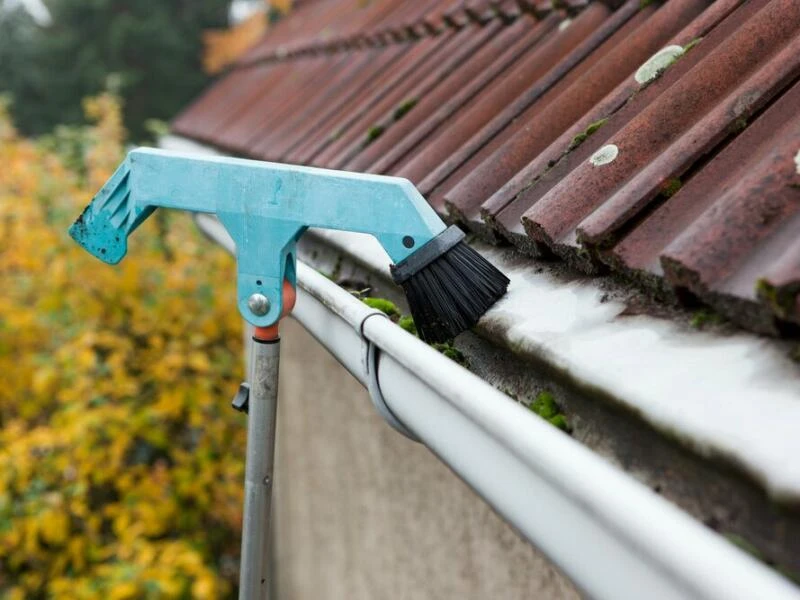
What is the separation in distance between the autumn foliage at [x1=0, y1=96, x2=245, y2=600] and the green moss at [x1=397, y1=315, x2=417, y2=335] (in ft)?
8.38

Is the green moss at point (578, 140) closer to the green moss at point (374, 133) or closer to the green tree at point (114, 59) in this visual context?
the green moss at point (374, 133)

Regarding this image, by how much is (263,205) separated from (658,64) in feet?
2.23

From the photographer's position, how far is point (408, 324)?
140 cm

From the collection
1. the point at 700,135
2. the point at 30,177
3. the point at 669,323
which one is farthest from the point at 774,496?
the point at 30,177

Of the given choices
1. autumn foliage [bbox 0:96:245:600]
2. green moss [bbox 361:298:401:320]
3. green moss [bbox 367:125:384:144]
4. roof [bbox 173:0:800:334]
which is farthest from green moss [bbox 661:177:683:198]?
autumn foliage [bbox 0:96:245:600]

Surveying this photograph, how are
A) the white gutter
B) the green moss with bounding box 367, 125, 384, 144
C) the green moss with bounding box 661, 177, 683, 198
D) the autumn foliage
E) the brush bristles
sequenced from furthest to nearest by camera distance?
the autumn foliage
the green moss with bounding box 367, 125, 384, 144
the brush bristles
the green moss with bounding box 661, 177, 683, 198
the white gutter

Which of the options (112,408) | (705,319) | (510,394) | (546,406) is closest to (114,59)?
(112,408)

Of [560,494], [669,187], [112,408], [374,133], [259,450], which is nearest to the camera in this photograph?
[560,494]

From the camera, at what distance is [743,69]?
4.02 feet

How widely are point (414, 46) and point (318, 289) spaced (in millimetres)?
→ 1525

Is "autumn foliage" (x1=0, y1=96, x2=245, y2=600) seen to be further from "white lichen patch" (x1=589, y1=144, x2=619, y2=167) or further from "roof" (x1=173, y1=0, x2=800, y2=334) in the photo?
"white lichen patch" (x1=589, y1=144, x2=619, y2=167)

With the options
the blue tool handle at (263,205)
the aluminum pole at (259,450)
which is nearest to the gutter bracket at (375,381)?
the blue tool handle at (263,205)

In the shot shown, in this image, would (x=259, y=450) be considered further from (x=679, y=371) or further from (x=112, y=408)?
(x=112, y=408)

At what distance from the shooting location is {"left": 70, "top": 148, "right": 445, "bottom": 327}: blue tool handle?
120 centimetres
